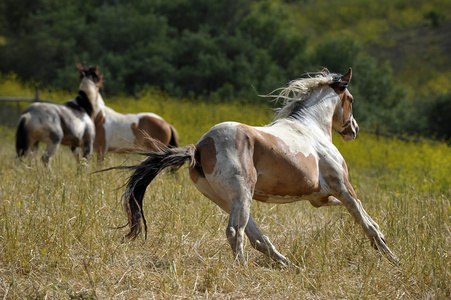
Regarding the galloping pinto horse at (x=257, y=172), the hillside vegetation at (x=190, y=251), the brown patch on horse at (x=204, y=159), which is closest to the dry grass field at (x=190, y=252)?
the hillside vegetation at (x=190, y=251)

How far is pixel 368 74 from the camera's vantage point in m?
23.2

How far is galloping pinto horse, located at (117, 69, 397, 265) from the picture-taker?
369 centimetres

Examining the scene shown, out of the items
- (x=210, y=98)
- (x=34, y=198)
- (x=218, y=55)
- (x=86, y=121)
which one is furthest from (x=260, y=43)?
(x=34, y=198)

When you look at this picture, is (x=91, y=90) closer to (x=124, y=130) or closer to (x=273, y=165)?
(x=124, y=130)

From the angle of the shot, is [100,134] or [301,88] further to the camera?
[100,134]

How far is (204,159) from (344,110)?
79.3 inches

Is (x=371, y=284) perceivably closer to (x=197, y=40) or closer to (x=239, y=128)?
(x=239, y=128)

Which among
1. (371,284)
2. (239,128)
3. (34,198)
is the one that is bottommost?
(34,198)

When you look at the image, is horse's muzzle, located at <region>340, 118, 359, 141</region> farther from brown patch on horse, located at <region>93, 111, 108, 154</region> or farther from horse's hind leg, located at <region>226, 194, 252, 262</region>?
brown patch on horse, located at <region>93, 111, 108, 154</region>

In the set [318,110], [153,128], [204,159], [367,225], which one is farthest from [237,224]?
[153,128]

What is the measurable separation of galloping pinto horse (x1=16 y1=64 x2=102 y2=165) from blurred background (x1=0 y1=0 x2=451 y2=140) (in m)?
12.4

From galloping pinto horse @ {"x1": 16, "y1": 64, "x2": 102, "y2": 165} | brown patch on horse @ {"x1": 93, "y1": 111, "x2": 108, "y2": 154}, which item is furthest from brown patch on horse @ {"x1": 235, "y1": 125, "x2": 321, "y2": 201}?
brown patch on horse @ {"x1": 93, "y1": 111, "x2": 108, "y2": 154}

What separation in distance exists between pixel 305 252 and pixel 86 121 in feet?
19.8

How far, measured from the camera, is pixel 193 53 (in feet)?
84.1
